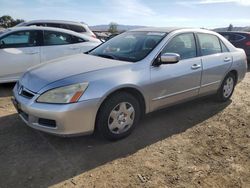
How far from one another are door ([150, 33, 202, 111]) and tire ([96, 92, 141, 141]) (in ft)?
1.30

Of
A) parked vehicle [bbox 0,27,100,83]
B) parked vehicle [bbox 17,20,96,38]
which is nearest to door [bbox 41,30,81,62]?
parked vehicle [bbox 0,27,100,83]

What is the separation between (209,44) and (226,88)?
3.55 feet

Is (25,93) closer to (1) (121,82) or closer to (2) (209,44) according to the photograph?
(1) (121,82)

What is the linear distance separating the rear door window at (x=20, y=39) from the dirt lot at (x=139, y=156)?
225cm

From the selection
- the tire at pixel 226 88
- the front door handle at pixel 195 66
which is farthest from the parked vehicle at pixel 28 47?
the tire at pixel 226 88

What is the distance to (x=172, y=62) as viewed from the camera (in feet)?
13.7

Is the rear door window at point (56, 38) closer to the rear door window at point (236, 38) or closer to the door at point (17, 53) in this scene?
the door at point (17, 53)

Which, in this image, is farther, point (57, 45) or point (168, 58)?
point (57, 45)

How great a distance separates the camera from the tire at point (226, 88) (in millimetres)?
5712

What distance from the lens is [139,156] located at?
360 cm

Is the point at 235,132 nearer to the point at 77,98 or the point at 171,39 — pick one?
the point at 171,39

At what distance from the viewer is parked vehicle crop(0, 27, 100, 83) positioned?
6.38 m

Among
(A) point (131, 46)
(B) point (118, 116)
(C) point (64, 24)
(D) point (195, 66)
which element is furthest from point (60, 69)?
(C) point (64, 24)

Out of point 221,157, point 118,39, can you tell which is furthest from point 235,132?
point 118,39
